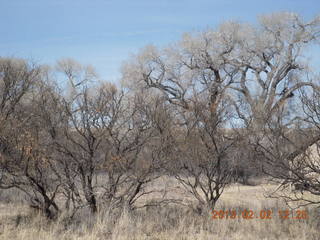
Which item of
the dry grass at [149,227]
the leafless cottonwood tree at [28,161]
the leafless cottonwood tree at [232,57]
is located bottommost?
the dry grass at [149,227]

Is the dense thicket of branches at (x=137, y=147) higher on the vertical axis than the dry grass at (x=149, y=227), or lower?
higher

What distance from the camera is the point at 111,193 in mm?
7125

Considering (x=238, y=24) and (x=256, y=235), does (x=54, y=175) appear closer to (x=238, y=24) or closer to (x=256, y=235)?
(x=256, y=235)

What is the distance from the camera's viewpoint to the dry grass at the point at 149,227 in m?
5.86

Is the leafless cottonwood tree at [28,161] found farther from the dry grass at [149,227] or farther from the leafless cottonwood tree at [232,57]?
the leafless cottonwood tree at [232,57]

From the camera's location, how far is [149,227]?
6.41 meters
